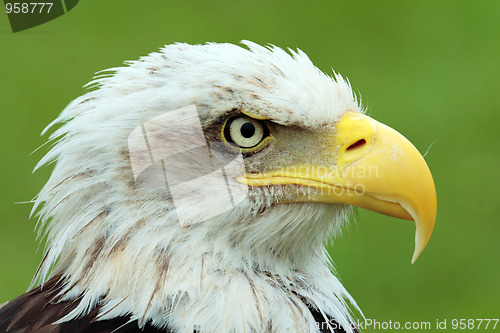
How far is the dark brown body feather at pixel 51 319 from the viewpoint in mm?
2883

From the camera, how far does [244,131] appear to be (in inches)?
119

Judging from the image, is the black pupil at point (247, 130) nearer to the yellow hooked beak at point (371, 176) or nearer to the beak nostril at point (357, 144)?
the yellow hooked beak at point (371, 176)

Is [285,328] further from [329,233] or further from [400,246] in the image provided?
[400,246]

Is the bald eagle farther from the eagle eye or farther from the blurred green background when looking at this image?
the blurred green background

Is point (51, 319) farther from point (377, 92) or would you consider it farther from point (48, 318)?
point (377, 92)

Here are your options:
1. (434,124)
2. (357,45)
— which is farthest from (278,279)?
(357,45)

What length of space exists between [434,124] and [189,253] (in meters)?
5.75

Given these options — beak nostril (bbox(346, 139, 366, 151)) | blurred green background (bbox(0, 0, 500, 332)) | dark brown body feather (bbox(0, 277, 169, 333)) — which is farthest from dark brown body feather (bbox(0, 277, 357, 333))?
blurred green background (bbox(0, 0, 500, 332))
